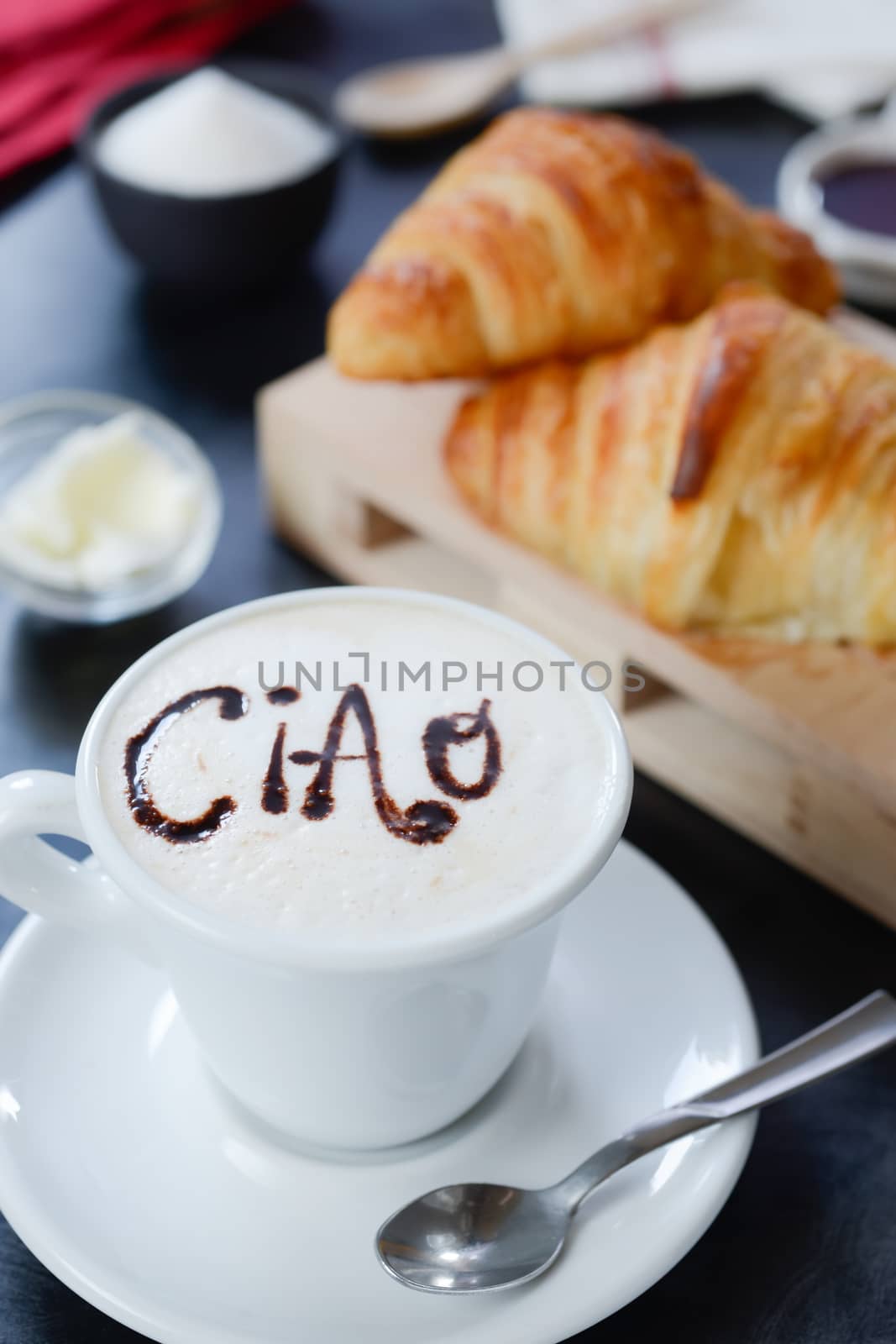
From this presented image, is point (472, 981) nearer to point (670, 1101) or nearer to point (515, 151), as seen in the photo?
point (670, 1101)

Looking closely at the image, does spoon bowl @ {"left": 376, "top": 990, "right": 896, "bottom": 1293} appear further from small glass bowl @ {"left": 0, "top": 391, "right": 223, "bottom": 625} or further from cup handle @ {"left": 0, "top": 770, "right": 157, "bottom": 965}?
small glass bowl @ {"left": 0, "top": 391, "right": 223, "bottom": 625}

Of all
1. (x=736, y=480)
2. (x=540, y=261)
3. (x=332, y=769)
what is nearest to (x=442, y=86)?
(x=540, y=261)

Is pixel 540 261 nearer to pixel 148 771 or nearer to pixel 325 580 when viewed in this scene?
pixel 325 580

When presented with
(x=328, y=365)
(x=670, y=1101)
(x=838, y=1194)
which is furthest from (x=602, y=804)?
(x=328, y=365)

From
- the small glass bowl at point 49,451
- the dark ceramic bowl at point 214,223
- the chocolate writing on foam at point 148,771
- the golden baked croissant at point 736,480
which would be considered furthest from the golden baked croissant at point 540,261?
the chocolate writing on foam at point 148,771

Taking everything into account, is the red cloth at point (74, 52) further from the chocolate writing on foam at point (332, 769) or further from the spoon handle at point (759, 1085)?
the spoon handle at point (759, 1085)

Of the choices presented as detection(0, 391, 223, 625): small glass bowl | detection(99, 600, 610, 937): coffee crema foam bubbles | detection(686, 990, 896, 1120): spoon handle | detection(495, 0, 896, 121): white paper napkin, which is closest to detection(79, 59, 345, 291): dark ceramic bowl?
detection(0, 391, 223, 625): small glass bowl
